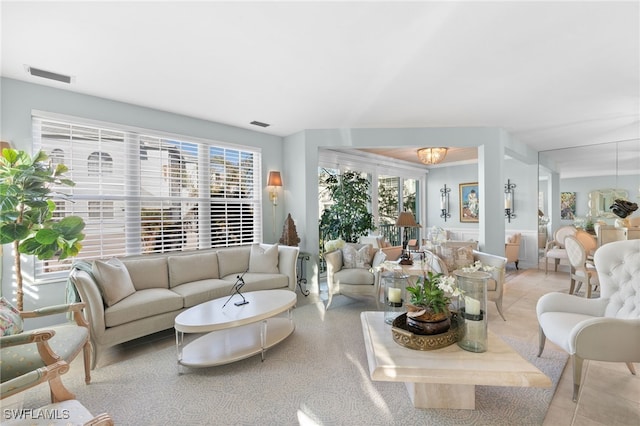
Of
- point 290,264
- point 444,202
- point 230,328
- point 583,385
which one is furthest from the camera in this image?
point 444,202

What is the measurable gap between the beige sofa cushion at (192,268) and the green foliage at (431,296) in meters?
2.76

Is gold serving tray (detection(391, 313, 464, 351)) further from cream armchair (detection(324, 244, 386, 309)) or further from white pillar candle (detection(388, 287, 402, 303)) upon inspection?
cream armchair (detection(324, 244, 386, 309))

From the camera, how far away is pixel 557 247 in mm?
6059

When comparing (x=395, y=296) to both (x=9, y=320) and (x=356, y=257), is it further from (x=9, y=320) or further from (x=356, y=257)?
(x=9, y=320)

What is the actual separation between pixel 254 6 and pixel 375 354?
8.01ft

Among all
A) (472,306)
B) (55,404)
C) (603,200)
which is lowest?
(55,404)

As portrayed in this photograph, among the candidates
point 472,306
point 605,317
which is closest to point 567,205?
point 605,317

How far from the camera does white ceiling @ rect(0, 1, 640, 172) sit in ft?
6.44

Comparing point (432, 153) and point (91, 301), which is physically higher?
point (432, 153)

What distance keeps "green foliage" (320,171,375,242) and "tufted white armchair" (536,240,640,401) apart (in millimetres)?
3058

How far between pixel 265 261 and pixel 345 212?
1.87 meters

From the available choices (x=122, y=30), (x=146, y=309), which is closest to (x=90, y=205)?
(x=146, y=309)

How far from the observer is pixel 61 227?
2664 mm

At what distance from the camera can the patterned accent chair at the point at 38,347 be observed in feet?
5.43
